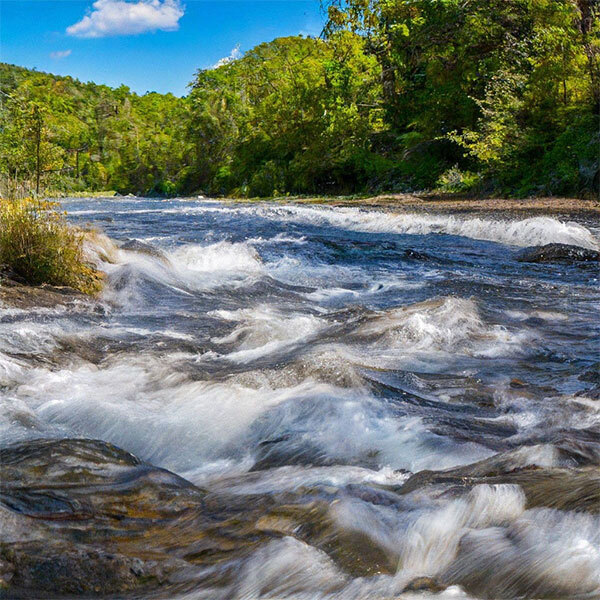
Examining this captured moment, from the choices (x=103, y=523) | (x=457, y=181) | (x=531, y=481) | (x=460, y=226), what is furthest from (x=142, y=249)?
(x=457, y=181)

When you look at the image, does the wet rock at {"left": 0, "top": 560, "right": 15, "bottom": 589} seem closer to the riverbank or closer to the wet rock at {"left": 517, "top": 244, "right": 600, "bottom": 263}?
the wet rock at {"left": 517, "top": 244, "right": 600, "bottom": 263}

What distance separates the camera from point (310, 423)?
4047 mm

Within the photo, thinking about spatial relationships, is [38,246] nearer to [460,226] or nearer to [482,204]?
[460,226]

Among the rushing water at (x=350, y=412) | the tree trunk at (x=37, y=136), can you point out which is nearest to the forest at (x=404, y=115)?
the tree trunk at (x=37, y=136)

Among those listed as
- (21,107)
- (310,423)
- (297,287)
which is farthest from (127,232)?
(310,423)

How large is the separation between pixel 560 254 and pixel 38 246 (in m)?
8.24

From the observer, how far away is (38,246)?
7.62 m

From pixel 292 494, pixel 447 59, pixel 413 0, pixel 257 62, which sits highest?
pixel 257 62

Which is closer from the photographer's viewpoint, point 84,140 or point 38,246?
point 38,246

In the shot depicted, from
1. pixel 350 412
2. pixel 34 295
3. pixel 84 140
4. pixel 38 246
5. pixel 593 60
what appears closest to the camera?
pixel 350 412

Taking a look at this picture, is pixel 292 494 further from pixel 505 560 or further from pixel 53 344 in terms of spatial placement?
pixel 53 344

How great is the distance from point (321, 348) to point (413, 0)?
29.7 metres

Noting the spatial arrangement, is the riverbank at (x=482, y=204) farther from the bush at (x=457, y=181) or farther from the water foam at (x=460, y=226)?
the water foam at (x=460, y=226)

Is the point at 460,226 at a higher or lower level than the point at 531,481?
higher
